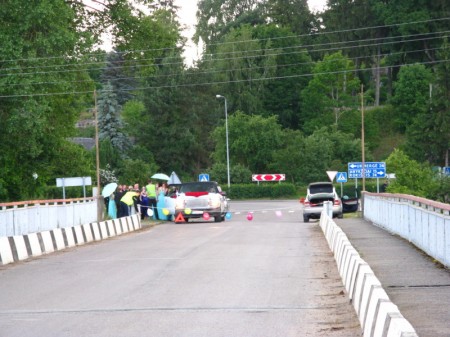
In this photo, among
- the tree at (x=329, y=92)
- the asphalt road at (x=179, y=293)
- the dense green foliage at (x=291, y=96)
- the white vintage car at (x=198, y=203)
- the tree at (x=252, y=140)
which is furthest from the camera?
the tree at (x=329, y=92)

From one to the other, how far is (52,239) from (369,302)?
16.9 meters

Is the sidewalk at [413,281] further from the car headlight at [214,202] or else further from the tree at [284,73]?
the tree at [284,73]

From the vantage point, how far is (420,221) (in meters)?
22.9

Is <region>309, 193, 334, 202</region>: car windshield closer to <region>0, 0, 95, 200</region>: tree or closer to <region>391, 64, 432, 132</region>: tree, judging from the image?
<region>0, 0, 95, 200</region>: tree

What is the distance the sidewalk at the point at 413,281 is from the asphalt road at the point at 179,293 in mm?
684

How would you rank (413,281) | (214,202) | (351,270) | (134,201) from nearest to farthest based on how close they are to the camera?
(351,270), (413,281), (134,201), (214,202)

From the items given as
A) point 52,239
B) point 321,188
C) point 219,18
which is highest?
point 219,18

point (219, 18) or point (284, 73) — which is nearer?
point (284, 73)

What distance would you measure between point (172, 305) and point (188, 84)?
4218 inches

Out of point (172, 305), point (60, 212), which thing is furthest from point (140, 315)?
point (60, 212)

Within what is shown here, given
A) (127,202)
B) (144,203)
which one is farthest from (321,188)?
(127,202)

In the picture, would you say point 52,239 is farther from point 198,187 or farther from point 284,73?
point 284,73

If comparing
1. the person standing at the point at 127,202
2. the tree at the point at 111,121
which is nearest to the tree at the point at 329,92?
the tree at the point at 111,121

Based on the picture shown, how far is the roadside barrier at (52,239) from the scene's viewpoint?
2342cm
